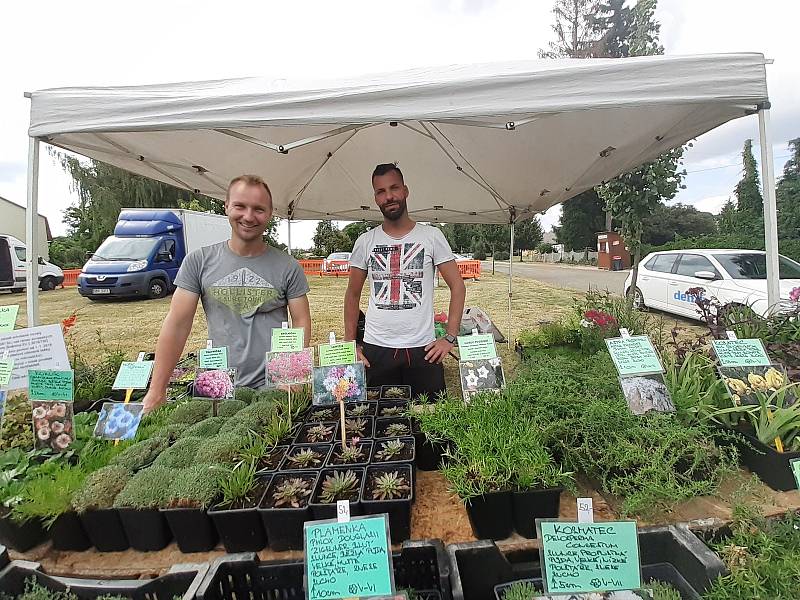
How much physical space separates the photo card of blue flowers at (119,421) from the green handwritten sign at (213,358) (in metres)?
0.28

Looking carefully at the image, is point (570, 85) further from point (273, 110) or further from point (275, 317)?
point (275, 317)

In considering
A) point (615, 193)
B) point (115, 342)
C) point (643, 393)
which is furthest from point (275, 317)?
point (615, 193)

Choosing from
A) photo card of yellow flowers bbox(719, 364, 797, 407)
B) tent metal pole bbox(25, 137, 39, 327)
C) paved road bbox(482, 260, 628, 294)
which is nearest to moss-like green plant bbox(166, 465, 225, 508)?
tent metal pole bbox(25, 137, 39, 327)

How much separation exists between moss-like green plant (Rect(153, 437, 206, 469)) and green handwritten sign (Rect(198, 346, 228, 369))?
0.30 meters

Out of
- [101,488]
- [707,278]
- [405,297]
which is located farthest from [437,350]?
[707,278]

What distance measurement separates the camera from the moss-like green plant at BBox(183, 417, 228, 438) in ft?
5.19

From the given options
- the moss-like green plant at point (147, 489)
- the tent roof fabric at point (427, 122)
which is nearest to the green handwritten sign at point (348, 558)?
the moss-like green plant at point (147, 489)

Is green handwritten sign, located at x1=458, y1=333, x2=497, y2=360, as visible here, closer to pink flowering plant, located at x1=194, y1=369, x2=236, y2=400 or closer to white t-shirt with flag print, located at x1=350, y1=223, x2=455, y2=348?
white t-shirt with flag print, located at x1=350, y1=223, x2=455, y2=348

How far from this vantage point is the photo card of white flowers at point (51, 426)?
1570 millimetres

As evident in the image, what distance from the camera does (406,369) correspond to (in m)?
2.31

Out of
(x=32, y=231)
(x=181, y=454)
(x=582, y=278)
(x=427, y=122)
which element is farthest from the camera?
(x=582, y=278)

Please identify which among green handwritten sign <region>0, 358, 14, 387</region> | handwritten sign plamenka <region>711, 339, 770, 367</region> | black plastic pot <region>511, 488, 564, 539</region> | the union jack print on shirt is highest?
the union jack print on shirt

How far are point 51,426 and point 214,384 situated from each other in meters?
0.59

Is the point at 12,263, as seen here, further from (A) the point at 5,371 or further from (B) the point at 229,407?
(B) the point at 229,407
